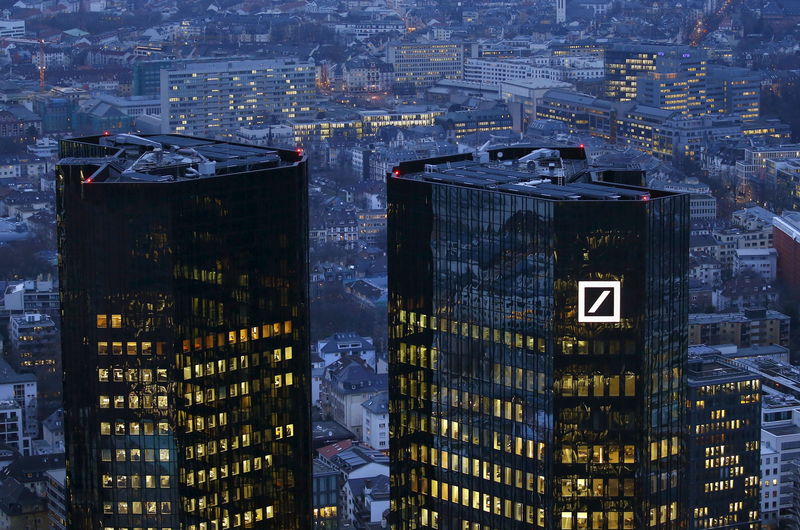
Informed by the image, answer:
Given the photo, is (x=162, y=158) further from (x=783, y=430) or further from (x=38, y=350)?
(x=38, y=350)

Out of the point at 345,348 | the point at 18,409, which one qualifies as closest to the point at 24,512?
the point at 18,409

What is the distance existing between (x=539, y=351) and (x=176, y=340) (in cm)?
1391

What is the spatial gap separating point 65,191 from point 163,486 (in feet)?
37.7

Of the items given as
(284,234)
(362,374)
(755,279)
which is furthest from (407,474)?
(755,279)

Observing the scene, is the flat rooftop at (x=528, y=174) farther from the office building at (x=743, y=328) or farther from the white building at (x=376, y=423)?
the office building at (x=743, y=328)

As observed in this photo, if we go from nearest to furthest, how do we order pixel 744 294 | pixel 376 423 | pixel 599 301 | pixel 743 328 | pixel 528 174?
pixel 599 301 → pixel 528 174 → pixel 376 423 → pixel 743 328 → pixel 744 294

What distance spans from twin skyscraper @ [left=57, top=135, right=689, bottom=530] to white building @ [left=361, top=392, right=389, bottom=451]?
58.7 m

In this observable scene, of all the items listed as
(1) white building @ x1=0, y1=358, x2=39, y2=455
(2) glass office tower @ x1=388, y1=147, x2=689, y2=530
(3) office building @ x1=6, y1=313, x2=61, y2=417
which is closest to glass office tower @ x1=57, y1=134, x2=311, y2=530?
(2) glass office tower @ x1=388, y1=147, x2=689, y2=530

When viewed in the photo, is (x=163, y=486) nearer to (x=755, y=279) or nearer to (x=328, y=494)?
(x=328, y=494)

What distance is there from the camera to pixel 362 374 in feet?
519

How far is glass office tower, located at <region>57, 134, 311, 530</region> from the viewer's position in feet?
276

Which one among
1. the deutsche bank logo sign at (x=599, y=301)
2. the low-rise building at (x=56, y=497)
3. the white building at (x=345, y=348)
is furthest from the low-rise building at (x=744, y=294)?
the deutsche bank logo sign at (x=599, y=301)

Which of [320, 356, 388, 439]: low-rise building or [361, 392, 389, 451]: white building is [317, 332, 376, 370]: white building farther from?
[361, 392, 389, 451]: white building

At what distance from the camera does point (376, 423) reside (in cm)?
14888
